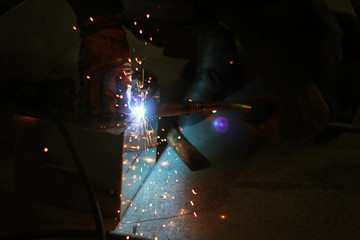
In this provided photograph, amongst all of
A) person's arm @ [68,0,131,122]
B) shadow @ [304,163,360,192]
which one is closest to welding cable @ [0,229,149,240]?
person's arm @ [68,0,131,122]

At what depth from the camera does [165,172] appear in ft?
4.49

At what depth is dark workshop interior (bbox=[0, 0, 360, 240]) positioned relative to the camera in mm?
1042

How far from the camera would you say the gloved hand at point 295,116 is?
134 centimetres

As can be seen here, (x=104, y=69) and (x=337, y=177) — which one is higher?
(x=104, y=69)

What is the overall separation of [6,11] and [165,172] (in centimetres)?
100

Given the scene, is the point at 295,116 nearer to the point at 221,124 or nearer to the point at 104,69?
the point at 221,124

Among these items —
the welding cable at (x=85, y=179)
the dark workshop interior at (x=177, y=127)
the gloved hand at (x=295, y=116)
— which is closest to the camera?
the welding cable at (x=85, y=179)

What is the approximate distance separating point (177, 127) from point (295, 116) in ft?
1.86

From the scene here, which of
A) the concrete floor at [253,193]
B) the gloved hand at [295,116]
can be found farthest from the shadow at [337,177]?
the gloved hand at [295,116]

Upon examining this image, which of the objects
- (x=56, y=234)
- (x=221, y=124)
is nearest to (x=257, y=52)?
(x=221, y=124)

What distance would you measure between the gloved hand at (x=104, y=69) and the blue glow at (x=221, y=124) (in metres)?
0.71

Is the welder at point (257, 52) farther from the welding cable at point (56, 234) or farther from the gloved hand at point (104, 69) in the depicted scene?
the welding cable at point (56, 234)

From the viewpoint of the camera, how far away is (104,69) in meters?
1.10

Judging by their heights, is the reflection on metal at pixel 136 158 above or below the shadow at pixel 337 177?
above
